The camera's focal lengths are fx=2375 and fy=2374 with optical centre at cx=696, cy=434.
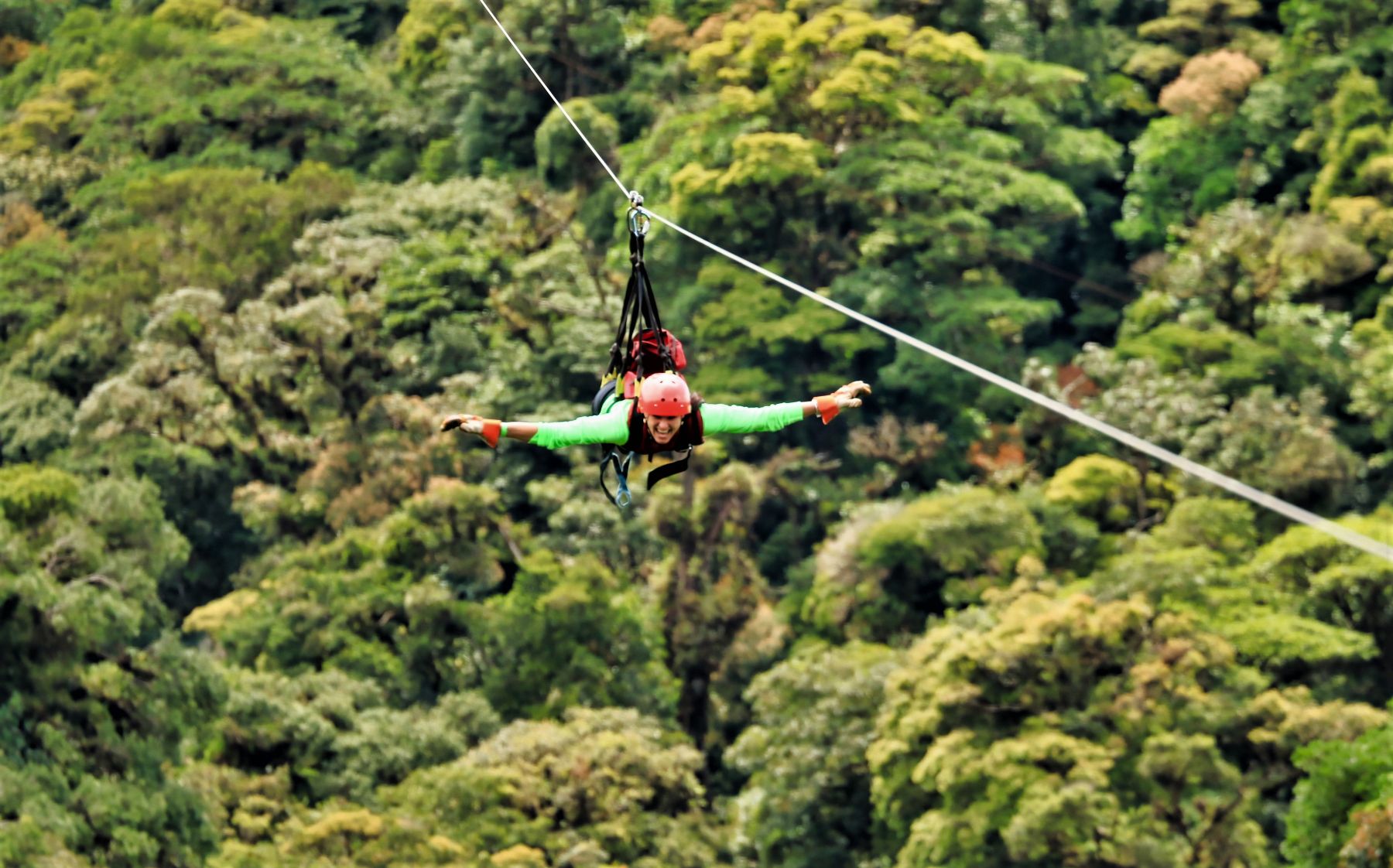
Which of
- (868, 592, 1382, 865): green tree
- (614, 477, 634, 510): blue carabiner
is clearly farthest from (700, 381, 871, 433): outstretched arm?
(868, 592, 1382, 865): green tree

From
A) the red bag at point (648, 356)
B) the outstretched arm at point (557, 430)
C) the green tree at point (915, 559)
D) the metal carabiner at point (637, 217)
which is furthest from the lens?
the green tree at point (915, 559)

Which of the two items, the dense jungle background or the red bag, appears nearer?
the red bag

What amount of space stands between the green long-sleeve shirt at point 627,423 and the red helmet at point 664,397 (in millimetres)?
91

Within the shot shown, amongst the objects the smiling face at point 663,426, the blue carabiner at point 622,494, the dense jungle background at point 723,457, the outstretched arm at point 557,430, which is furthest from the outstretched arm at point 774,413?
the dense jungle background at point 723,457

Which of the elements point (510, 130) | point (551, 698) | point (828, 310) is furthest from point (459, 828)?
point (510, 130)

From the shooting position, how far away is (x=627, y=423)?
766 centimetres

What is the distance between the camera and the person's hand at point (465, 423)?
22.0 feet

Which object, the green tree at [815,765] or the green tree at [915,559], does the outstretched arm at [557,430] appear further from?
the green tree at [915,559]

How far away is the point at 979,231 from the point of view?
25.5 m

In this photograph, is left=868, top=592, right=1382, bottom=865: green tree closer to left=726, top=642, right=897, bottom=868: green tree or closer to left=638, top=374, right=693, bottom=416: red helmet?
left=726, top=642, right=897, bottom=868: green tree

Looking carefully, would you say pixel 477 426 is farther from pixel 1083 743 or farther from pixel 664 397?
pixel 1083 743

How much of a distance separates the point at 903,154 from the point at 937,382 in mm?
2471

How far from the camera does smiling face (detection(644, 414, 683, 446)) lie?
752 centimetres

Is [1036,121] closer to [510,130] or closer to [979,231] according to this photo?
[979,231]
